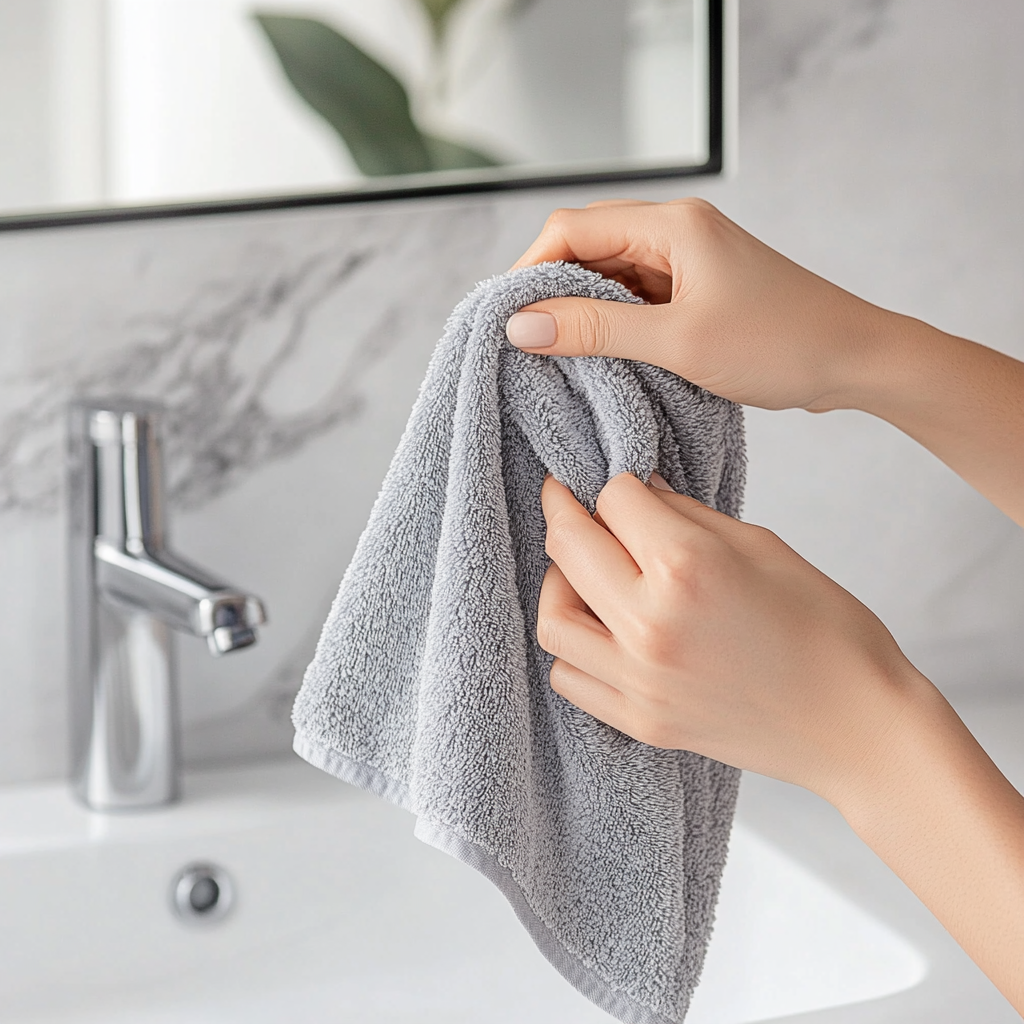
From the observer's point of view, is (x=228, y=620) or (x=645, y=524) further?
(x=228, y=620)

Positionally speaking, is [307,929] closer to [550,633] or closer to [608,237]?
[550,633]

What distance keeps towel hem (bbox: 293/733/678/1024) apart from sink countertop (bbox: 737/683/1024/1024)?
0.08 meters

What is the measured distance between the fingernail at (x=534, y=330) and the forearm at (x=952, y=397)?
180mm

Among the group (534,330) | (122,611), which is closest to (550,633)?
(534,330)

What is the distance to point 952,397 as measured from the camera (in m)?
0.58

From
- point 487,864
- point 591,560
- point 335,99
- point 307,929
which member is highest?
point 335,99

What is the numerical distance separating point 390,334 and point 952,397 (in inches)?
15.3

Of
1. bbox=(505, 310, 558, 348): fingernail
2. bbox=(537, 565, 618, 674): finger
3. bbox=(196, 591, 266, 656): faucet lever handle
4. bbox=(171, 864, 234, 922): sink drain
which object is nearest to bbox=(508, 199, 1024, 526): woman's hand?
bbox=(505, 310, 558, 348): fingernail

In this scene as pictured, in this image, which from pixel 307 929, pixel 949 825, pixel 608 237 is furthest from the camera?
pixel 307 929

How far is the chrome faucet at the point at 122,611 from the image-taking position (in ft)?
2.29

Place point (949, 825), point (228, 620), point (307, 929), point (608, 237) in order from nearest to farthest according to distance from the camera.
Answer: point (949, 825) < point (608, 237) < point (228, 620) < point (307, 929)

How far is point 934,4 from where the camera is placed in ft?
2.79

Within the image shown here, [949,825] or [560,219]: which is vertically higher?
[560,219]

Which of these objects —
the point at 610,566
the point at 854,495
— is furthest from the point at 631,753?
the point at 854,495
